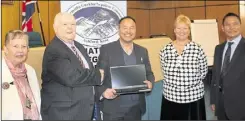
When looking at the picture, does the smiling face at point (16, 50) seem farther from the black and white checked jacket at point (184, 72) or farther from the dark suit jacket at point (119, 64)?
the black and white checked jacket at point (184, 72)

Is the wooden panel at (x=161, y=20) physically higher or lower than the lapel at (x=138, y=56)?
higher

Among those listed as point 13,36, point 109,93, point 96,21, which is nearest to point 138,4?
point 96,21

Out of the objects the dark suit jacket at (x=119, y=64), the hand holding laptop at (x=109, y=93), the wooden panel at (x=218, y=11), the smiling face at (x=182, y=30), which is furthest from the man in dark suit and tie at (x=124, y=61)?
the wooden panel at (x=218, y=11)

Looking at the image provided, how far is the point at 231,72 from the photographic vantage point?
200 centimetres

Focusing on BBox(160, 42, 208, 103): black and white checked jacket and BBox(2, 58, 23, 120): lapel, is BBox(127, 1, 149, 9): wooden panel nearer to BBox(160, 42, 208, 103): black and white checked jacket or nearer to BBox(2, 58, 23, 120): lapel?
BBox(160, 42, 208, 103): black and white checked jacket

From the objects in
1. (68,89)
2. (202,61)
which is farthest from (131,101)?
(68,89)

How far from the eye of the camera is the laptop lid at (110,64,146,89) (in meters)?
1.66

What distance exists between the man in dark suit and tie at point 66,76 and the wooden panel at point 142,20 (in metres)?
4.68

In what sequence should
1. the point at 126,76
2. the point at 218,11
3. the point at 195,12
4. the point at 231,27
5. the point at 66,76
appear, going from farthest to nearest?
the point at 195,12 → the point at 218,11 → the point at 231,27 → the point at 126,76 → the point at 66,76

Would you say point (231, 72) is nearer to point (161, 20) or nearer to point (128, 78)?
point (128, 78)

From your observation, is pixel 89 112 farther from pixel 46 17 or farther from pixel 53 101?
pixel 46 17

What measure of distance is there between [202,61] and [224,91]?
0.75 feet

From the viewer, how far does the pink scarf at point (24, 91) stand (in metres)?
1.00

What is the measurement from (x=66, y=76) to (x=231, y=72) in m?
1.11
